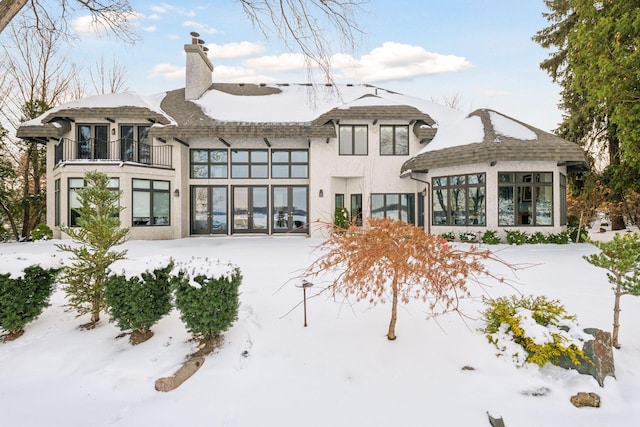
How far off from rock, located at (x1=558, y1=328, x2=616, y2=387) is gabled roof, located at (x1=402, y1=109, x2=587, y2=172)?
9314mm

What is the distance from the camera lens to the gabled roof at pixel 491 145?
1132 cm

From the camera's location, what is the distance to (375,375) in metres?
3.25

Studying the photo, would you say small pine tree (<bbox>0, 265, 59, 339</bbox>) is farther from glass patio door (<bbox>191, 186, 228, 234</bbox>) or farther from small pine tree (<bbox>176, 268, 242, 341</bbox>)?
glass patio door (<bbox>191, 186, 228, 234</bbox>)

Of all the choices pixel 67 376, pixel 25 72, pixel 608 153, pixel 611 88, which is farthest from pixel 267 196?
pixel 608 153

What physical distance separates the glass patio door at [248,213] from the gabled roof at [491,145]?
23.7 ft

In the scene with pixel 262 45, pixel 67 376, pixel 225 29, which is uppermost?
pixel 225 29

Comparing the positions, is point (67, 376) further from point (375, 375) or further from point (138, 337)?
point (375, 375)

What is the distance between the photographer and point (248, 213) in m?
15.4

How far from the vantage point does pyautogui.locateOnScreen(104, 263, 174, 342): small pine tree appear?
3758 mm

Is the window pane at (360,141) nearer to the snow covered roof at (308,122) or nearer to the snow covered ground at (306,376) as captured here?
the snow covered roof at (308,122)

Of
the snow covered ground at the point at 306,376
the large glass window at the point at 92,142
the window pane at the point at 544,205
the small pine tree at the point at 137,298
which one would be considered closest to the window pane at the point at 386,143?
the window pane at the point at 544,205

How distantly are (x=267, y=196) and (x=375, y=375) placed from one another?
42.1 ft

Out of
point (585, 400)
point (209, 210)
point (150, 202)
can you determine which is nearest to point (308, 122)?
point (209, 210)

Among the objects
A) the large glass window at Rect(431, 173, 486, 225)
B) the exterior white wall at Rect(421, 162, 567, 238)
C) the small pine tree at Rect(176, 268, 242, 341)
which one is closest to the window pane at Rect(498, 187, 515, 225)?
the exterior white wall at Rect(421, 162, 567, 238)
